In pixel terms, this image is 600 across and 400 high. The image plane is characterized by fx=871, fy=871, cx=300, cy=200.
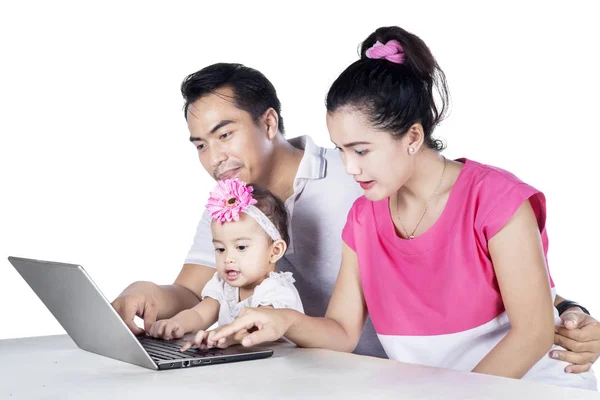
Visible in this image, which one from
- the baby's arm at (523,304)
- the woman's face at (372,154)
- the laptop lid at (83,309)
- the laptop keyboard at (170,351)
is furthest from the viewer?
the woman's face at (372,154)

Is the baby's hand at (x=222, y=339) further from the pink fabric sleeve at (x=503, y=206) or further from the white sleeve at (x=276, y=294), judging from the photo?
the pink fabric sleeve at (x=503, y=206)

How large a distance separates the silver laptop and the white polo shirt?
78cm

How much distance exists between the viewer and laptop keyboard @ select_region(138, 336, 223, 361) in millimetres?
1724

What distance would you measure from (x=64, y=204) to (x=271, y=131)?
1808 mm

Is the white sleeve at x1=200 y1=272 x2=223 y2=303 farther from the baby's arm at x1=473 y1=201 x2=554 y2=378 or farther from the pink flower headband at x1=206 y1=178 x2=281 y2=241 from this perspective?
the baby's arm at x1=473 y1=201 x2=554 y2=378

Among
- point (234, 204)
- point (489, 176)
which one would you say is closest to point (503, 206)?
point (489, 176)

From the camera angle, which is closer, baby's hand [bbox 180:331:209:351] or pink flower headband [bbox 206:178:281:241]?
baby's hand [bbox 180:331:209:351]

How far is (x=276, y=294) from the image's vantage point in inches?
87.4

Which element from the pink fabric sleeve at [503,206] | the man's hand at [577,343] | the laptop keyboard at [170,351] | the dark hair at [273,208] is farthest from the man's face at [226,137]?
the man's hand at [577,343]

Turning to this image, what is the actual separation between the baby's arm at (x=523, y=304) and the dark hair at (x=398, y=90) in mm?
340

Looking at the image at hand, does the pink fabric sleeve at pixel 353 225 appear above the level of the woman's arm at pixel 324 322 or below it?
above

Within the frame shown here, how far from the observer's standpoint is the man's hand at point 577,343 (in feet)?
6.78

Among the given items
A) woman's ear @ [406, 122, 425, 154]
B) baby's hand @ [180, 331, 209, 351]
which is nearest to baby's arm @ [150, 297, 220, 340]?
baby's hand @ [180, 331, 209, 351]

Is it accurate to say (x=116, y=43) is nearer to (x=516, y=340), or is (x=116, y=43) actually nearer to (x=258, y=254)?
(x=258, y=254)
